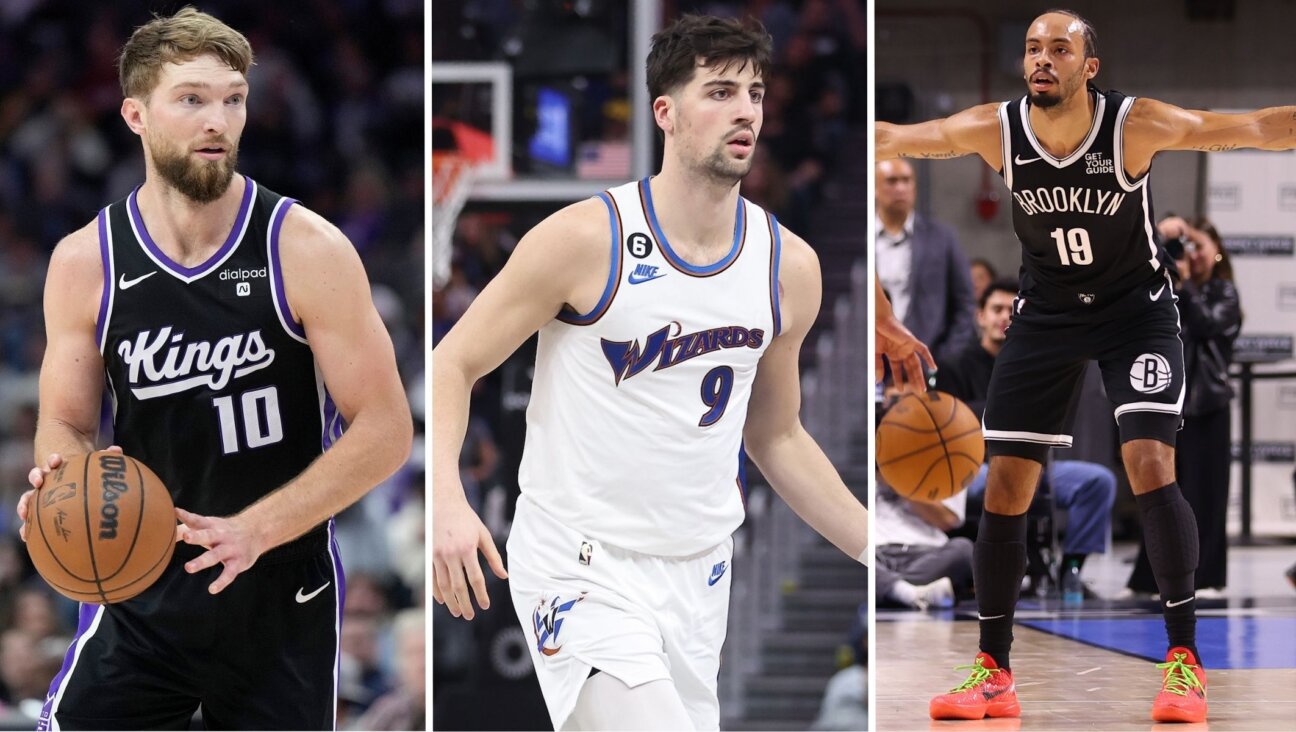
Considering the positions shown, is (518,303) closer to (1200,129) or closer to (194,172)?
(194,172)

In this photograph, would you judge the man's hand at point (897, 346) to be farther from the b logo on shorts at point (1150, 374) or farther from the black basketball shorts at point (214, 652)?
the black basketball shorts at point (214, 652)

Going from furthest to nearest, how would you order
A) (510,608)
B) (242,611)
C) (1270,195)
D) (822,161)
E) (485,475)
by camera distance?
1. (1270,195)
2. (822,161)
3. (510,608)
4. (485,475)
5. (242,611)

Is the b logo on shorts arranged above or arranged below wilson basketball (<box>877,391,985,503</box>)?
above

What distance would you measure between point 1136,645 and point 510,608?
2.67m

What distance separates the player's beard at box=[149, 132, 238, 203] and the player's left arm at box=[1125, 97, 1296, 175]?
96.7 inches

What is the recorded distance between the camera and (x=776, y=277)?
3.07m

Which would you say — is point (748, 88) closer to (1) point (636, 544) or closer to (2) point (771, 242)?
(2) point (771, 242)

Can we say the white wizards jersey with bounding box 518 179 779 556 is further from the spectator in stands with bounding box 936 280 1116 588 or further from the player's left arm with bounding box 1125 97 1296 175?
the spectator in stands with bounding box 936 280 1116 588

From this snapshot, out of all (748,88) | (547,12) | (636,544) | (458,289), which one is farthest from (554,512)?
(547,12)

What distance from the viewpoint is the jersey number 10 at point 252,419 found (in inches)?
124

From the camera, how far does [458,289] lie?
5.59m

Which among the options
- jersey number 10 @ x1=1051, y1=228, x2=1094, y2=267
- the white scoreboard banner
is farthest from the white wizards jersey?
the white scoreboard banner

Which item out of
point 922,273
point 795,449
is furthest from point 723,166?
point 922,273

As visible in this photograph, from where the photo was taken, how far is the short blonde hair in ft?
10.8
